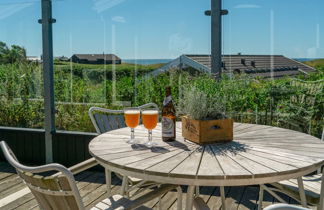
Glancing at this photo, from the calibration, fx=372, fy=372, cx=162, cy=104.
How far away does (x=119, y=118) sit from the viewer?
294cm

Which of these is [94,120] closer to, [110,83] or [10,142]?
[110,83]

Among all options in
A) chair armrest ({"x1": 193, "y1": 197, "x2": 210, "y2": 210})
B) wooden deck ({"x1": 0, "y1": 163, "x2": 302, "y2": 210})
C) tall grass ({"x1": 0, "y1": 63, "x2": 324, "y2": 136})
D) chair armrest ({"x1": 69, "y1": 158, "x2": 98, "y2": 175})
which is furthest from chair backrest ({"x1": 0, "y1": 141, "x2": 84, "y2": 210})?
wooden deck ({"x1": 0, "y1": 163, "x2": 302, "y2": 210})

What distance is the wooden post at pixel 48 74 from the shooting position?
433cm

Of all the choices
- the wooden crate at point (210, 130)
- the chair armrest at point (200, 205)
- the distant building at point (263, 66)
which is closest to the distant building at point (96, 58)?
the distant building at point (263, 66)

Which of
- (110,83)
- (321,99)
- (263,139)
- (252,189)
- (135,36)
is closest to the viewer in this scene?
(263,139)

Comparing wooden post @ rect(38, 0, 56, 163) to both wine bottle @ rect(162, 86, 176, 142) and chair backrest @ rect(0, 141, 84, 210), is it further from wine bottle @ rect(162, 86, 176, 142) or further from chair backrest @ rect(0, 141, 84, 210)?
chair backrest @ rect(0, 141, 84, 210)

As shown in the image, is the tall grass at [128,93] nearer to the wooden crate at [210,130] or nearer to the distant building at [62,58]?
the distant building at [62,58]

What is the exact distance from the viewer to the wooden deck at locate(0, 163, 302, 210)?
3223 millimetres

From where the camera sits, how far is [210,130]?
197 cm

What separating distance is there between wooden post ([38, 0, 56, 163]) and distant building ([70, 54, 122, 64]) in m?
0.34

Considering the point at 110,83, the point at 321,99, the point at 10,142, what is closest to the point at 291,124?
the point at 321,99

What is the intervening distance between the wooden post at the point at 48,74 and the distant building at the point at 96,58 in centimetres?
34

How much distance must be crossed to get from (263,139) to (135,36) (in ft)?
7.09

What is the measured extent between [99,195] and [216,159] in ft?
6.60
